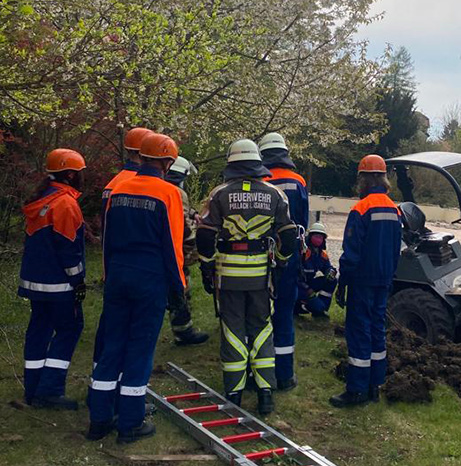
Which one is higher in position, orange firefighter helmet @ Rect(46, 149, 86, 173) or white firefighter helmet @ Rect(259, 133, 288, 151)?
white firefighter helmet @ Rect(259, 133, 288, 151)

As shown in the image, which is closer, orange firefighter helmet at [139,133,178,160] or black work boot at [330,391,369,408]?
orange firefighter helmet at [139,133,178,160]

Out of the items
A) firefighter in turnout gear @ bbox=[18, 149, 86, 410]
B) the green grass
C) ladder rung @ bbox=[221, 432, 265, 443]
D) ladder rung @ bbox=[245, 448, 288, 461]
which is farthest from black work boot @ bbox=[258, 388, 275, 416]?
firefighter in turnout gear @ bbox=[18, 149, 86, 410]

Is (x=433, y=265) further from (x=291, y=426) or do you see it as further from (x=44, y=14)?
(x=44, y=14)

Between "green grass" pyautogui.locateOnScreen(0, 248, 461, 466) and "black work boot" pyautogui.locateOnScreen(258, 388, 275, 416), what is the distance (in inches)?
4.0

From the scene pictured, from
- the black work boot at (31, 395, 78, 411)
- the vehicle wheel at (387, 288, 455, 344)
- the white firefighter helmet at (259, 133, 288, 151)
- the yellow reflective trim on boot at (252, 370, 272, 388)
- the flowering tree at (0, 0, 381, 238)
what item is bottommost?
the black work boot at (31, 395, 78, 411)

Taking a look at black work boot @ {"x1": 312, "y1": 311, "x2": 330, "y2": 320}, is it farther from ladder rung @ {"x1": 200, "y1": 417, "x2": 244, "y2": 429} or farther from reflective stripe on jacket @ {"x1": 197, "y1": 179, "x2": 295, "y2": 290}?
ladder rung @ {"x1": 200, "y1": 417, "x2": 244, "y2": 429}

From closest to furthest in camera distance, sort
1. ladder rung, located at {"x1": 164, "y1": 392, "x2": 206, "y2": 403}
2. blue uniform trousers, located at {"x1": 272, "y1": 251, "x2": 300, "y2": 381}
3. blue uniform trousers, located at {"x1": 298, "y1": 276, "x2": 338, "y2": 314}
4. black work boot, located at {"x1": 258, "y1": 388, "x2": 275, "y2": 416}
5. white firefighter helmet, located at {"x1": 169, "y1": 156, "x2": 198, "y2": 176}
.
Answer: black work boot, located at {"x1": 258, "y1": 388, "x2": 275, "y2": 416} < ladder rung, located at {"x1": 164, "y1": 392, "x2": 206, "y2": 403} < blue uniform trousers, located at {"x1": 272, "y1": 251, "x2": 300, "y2": 381} < white firefighter helmet, located at {"x1": 169, "y1": 156, "x2": 198, "y2": 176} < blue uniform trousers, located at {"x1": 298, "y1": 276, "x2": 338, "y2": 314}

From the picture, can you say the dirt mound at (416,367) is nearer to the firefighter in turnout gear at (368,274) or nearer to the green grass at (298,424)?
the green grass at (298,424)

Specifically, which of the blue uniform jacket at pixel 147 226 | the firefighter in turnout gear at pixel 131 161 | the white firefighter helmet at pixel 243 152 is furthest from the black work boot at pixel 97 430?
the white firefighter helmet at pixel 243 152

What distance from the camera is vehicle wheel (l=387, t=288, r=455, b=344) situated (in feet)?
22.1

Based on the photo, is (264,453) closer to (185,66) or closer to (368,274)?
(368,274)

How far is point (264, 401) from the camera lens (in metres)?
5.27

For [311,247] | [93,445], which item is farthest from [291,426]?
[311,247]

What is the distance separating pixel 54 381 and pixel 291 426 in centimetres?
198
